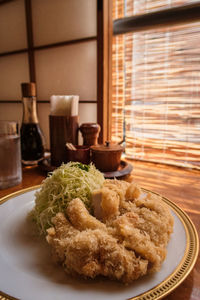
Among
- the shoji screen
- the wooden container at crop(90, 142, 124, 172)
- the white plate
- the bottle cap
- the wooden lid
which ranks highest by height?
the shoji screen

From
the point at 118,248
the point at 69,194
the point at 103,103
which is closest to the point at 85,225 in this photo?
the point at 118,248

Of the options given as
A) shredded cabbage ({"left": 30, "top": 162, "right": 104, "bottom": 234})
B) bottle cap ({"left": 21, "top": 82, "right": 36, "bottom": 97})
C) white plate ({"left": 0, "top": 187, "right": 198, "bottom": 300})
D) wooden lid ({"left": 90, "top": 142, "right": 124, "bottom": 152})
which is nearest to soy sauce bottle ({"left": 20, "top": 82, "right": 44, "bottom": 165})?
bottle cap ({"left": 21, "top": 82, "right": 36, "bottom": 97})

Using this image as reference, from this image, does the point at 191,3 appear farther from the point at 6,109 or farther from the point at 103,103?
the point at 6,109

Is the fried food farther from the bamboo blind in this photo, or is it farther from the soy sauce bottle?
the bamboo blind

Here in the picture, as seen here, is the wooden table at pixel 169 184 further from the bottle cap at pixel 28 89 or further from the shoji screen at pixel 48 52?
the shoji screen at pixel 48 52

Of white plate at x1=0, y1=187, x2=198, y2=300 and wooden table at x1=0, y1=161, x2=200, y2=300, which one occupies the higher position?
white plate at x1=0, y1=187, x2=198, y2=300

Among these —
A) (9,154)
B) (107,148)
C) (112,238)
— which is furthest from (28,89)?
(112,238)
